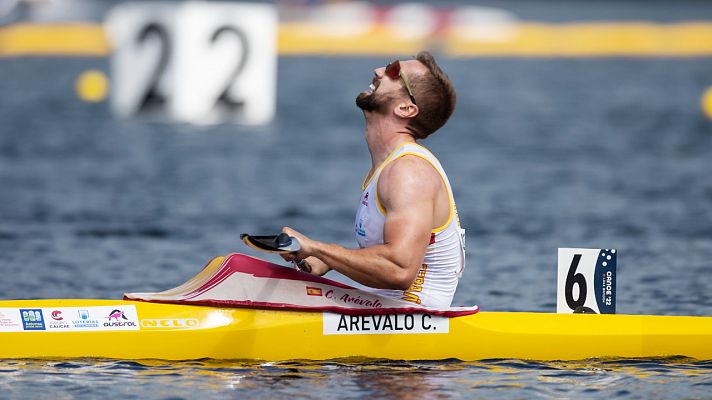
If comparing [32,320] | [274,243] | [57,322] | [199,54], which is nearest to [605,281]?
[274,243]

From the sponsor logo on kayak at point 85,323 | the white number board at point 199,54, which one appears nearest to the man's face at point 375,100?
the sponsor logo on kayak at point 85,323

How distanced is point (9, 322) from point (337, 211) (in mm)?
7822

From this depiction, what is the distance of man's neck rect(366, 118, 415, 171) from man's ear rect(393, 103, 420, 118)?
73 mm

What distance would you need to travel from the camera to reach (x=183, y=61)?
20750 millimetres

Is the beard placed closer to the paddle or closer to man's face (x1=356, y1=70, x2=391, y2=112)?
man's face (x1=356, y1=70, x2=391, y2=112)

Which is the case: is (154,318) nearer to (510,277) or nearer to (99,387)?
(99,387)

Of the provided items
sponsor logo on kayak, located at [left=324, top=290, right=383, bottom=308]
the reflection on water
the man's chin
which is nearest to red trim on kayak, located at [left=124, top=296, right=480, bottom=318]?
sponsor logo on kayak, located at [left=324, top=290, right=383, bottom=308]

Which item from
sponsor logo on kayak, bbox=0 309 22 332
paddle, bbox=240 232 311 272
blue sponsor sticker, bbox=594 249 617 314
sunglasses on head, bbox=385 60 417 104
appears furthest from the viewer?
blue sponsor sticker, bbox=594 249 617 314

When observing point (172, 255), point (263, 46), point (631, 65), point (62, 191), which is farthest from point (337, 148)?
point (631, 65)

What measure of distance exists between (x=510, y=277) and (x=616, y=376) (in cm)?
385

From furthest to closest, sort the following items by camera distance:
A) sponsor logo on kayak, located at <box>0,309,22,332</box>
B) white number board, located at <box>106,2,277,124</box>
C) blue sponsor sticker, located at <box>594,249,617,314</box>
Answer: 1. white number board, located at <box>106,2,277,124</box>
2. blue sponsor sticker, located at <box>594,249,617,314</box>
3. sponsor logo on kayak, located at <box>0,309,22,332</box>

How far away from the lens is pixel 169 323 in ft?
22.9

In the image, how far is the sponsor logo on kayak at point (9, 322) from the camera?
22.6ft

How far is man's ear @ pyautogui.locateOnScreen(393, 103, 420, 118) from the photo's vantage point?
668 centimetres
